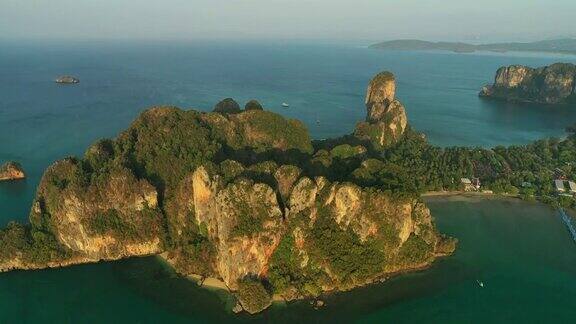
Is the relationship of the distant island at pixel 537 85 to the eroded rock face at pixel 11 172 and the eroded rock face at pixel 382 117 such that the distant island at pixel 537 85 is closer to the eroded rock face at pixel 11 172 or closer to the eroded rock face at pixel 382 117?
the eroded rock face at pixel 382 117

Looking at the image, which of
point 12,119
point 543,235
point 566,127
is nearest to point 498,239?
point 543,235

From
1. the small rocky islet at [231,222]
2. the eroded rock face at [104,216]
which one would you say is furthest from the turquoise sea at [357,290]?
the eroded rock face at [104,216]

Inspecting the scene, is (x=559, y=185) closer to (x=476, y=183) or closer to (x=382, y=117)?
(x=476, y=183)

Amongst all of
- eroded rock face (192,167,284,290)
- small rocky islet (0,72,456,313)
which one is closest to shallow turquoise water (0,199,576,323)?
small rocky islet (0,72,456,313)

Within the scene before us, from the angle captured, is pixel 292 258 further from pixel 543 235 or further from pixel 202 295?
pixel 543 235

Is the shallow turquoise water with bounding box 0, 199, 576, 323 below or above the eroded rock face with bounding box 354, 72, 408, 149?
Answer: below

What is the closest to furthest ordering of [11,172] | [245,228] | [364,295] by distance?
[245,228] < [364,295] < [11,172]

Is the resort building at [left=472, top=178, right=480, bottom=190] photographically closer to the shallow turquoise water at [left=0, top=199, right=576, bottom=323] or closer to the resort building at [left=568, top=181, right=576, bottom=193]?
the resort building at [left=568, top=181, right=576, bottom=193]

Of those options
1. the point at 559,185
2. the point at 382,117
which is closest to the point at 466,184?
the point at 559,185
